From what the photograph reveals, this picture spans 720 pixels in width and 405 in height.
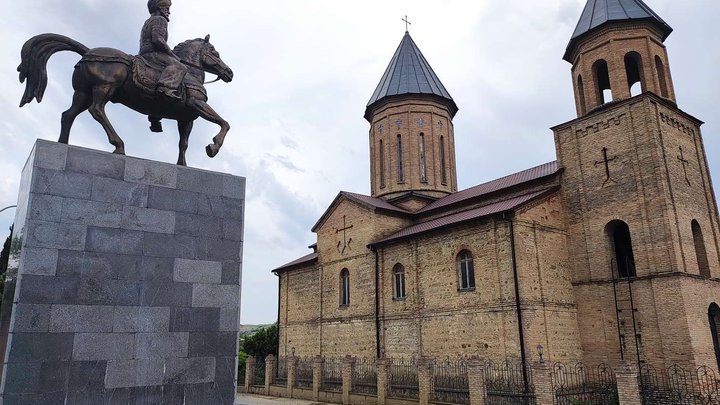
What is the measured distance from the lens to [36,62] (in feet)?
20.7

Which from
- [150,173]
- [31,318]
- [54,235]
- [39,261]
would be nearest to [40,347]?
[31,318]

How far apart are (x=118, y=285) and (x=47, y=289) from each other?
0.69 meters

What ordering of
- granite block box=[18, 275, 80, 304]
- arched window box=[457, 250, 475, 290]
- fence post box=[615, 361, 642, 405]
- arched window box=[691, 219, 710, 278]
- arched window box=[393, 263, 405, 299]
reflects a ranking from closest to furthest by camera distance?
granite block box=[18, 275, 80, 304] < fence post box=[615, 361, 642, 405] < arched window box=[691, 219, 710, 278] < arched window box=[457, 250, 475, 290] < arched window box=[393, 263, 405, 299]

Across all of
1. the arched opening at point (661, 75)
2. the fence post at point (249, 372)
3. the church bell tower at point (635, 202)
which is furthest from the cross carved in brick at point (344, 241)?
the arched opening at point (661, 75)

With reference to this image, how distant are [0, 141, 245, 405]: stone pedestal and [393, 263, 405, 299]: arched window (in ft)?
42.7

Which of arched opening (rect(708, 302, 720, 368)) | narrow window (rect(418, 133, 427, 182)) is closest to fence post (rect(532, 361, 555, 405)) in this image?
arched opening (rect(708, 302, 720, 368))

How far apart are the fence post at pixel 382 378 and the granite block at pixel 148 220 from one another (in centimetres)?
1137

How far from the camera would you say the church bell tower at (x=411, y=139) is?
81.1 feet

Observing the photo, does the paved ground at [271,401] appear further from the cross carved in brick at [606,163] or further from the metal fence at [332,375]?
the cross carved in brick at [606,163]

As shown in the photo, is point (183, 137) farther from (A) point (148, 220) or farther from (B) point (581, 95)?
(B) point (581, 95)

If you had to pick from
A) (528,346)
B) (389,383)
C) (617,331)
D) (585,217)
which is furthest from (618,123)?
(389,383)

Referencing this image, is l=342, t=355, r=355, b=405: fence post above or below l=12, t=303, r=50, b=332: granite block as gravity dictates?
below

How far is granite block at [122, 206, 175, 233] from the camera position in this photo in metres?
6.00

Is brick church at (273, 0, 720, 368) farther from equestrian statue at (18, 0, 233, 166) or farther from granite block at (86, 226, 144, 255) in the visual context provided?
granite block at (86, 226, 144, 255)
